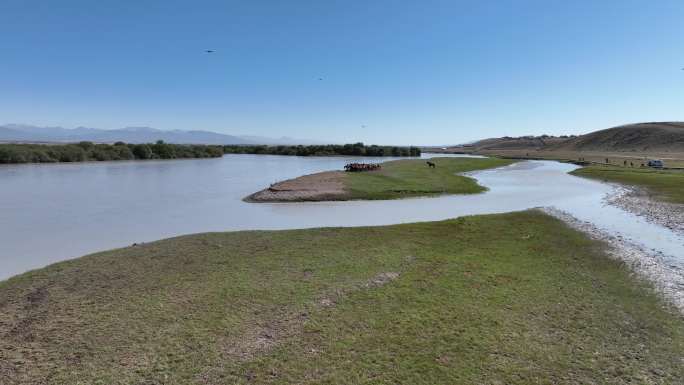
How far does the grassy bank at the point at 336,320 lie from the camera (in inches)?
215

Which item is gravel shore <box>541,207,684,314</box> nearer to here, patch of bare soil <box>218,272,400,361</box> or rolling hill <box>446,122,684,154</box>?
patch of bare soil <box>218,272,400,361</box>

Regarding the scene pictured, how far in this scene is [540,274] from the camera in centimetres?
990

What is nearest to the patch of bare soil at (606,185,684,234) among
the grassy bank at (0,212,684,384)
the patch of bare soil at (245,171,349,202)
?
the grassy bank at (0,212,684,384)

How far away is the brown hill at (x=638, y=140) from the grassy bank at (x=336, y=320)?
13937 centimetres

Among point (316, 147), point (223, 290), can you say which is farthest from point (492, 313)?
point (316, 147)

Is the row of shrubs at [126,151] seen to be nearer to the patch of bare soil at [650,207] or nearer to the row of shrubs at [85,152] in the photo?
the row of shrubs at [85,152]

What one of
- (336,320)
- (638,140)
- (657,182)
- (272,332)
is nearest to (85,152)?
(272,332)

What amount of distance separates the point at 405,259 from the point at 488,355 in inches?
213

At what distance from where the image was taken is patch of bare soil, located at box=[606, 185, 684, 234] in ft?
58.1

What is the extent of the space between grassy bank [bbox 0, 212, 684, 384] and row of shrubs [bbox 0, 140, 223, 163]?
63821 mm

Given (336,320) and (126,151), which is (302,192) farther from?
(126,151)

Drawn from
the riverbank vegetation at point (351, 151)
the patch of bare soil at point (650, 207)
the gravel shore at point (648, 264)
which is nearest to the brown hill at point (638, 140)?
the riverbank vegetation at point (351, 151)

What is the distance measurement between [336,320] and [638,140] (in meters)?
171

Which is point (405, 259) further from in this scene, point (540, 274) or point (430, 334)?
point (430, 334)
